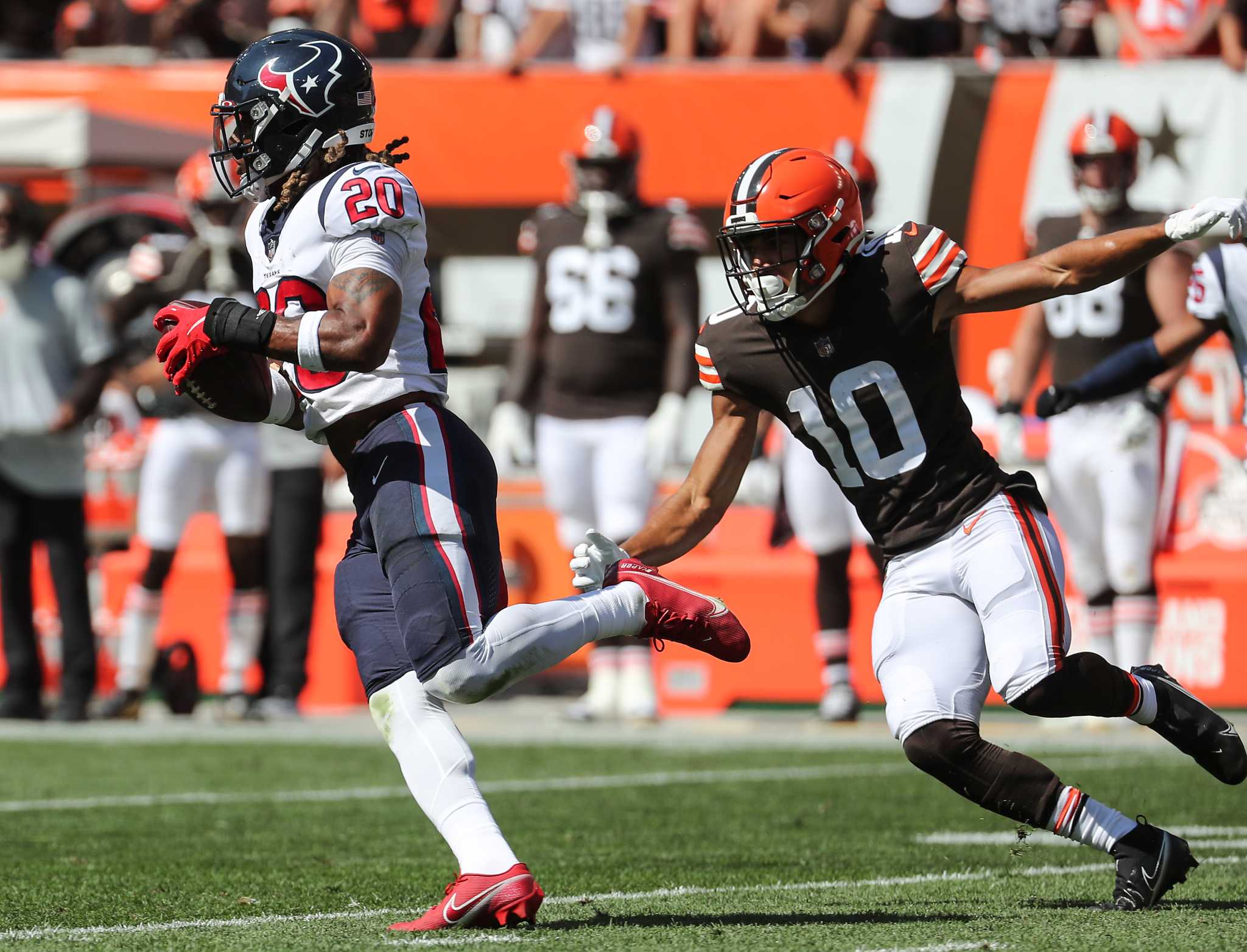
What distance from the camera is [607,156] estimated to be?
8461 millimetres

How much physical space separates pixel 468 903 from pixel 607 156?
5.08 m

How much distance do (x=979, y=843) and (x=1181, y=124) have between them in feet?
20.9

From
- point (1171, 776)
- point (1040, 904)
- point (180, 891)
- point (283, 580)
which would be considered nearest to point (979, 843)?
point (1040, 904)

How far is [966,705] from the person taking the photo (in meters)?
4.30

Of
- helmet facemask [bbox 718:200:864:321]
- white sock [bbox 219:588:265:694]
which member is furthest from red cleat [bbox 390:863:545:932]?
white sock [bbox 219:588:265:694]

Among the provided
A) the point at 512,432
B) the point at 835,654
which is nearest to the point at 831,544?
the point at 835,654

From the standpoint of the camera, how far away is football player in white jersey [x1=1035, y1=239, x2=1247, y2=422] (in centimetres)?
537

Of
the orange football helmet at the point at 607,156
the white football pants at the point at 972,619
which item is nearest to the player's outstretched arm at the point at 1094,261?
the white football pants at the point at 972,619

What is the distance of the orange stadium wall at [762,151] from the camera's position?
30.2ft

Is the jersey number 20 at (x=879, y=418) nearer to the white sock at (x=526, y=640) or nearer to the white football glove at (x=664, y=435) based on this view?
the white sock at (x=526, y=640)

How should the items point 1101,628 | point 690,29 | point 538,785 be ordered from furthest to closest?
point 690,29
point 1101,628
point 538,785

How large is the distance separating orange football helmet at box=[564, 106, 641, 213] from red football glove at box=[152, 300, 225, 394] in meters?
4.54

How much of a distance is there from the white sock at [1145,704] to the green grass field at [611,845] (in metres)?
0.38

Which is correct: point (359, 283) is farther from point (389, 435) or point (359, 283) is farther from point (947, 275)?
point (947, 275)
